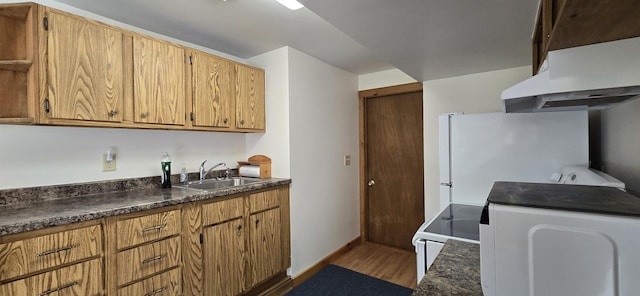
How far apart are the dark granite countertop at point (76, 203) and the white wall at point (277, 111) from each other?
0.50 meters

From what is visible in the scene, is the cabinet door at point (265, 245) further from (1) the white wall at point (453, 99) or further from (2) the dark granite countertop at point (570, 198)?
(2) the dark granite countertop at point (570, 198)

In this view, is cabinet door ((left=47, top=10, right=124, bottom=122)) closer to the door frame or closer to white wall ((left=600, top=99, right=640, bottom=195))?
the door frame

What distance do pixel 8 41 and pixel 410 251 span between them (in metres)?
3.55

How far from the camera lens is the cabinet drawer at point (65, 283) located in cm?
111

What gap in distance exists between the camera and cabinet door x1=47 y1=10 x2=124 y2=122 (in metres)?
1.39

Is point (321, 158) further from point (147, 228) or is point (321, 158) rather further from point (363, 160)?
point (147, 228)

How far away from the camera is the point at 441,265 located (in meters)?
0.97

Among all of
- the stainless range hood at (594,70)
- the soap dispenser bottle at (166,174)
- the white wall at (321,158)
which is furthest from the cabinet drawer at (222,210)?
the stainless range hood at (594,70)

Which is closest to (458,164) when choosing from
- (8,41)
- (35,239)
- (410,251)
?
(410,251)

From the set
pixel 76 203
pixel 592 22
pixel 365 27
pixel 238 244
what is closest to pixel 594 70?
pixel 592 22

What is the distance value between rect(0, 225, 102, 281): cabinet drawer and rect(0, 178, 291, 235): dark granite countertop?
0.06 meters

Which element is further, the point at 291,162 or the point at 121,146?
the point at 291,162

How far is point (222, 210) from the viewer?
1840 mm

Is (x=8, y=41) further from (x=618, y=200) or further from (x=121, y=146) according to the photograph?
(x=618, y=200)
